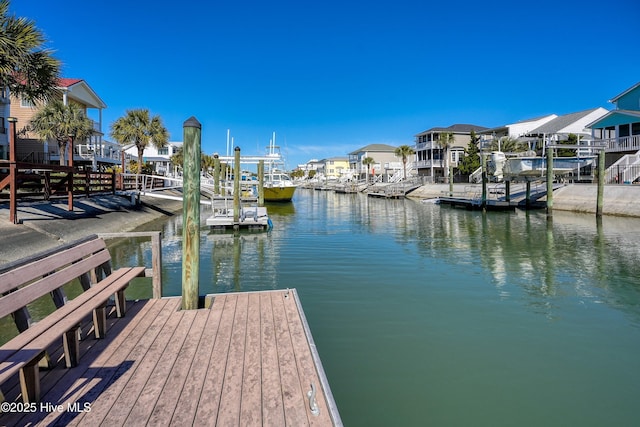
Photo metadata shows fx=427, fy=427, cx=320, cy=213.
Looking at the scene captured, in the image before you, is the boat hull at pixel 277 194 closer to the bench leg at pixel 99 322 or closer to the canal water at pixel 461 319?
the canal water at pixel 461 319

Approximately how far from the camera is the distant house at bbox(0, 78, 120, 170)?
115 feet

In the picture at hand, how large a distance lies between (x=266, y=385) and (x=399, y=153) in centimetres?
7822

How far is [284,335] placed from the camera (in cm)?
519

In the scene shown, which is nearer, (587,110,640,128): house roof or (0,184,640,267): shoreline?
(0,184,640,267): shoreline

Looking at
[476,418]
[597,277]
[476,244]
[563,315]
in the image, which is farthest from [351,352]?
[476,244]

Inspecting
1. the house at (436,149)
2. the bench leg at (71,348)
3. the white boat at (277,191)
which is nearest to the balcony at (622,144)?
the house at (436,149)

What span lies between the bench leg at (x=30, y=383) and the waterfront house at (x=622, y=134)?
39072mm

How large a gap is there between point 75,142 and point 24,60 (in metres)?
27.3

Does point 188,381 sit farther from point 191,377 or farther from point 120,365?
point 120,365

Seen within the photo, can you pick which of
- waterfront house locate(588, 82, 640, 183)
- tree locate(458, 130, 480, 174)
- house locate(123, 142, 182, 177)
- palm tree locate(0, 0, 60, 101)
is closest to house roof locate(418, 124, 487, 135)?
tree locate(458, 130, 480, 174)

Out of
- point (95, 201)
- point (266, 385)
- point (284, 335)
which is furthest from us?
point (95, 201)

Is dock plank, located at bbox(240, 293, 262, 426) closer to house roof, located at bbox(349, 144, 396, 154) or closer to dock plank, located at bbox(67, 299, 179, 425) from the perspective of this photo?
dock plank, located at bbox(67, 299, 179, 425)

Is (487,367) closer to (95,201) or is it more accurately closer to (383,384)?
Result: (383,384)

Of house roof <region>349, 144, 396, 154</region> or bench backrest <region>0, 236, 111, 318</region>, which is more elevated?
house roof <region>349, 144, 396, 154</region>
